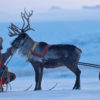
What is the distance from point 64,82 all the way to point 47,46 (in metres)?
2.85

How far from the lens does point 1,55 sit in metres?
8.42

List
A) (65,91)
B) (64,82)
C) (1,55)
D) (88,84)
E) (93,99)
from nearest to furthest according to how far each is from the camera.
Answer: (93,99) < (65,91) < (1,55) < (88,84) < (64,82)

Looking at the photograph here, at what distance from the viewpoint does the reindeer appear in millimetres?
8094

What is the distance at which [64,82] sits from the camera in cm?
1090

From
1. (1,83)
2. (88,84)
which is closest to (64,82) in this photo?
(88,84)

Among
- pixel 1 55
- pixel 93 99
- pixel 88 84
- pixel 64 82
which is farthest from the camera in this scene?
pixel 64 82

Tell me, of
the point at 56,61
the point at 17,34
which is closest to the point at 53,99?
the point at 56,61

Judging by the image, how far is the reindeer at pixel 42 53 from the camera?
8.09 m

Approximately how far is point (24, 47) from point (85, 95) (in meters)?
1.30

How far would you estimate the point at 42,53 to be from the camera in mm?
8141

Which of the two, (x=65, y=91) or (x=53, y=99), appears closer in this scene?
(x=53, y=99)

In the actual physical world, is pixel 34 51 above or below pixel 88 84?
above

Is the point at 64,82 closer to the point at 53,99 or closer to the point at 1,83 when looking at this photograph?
the point at 1,83

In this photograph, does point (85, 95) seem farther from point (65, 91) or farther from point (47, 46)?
point (47, 46)
